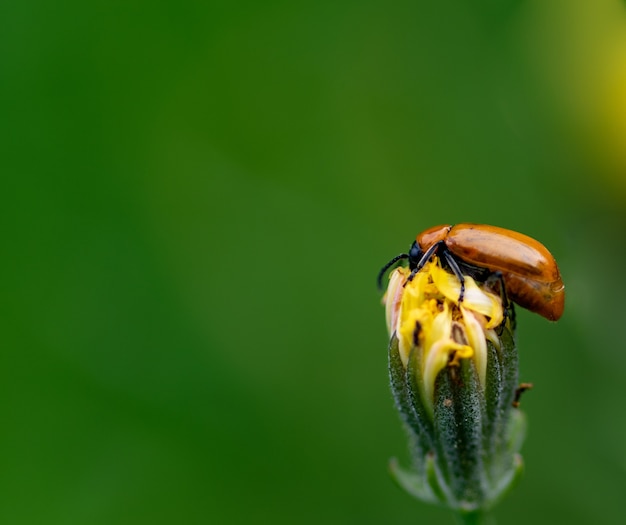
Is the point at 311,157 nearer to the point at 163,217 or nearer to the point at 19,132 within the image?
the point at 163,217

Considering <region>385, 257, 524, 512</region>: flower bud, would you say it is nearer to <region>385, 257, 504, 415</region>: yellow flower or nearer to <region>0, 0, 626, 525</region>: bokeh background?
<region>385, 257, 504, 415</region>: yellow flower

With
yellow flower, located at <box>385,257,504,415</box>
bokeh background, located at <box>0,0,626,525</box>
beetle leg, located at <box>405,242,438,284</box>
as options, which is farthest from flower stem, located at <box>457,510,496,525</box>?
bokeh background, located at <box>0,0,626,525</box>

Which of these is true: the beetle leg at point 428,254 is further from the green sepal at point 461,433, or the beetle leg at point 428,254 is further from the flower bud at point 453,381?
the green sepal at point 461,433

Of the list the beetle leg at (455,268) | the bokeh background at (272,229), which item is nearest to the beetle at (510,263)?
the beetle leg at (455,268)

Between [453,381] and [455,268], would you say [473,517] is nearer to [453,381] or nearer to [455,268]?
[453,381]

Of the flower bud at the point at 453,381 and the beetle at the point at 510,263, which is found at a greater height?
the beetle at the point at 510,263

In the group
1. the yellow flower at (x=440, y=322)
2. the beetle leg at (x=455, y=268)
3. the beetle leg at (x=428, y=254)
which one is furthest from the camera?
the beetle leg at (x=428, y=254)

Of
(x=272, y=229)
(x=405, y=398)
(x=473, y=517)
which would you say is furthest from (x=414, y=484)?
(x=272, y=229)
